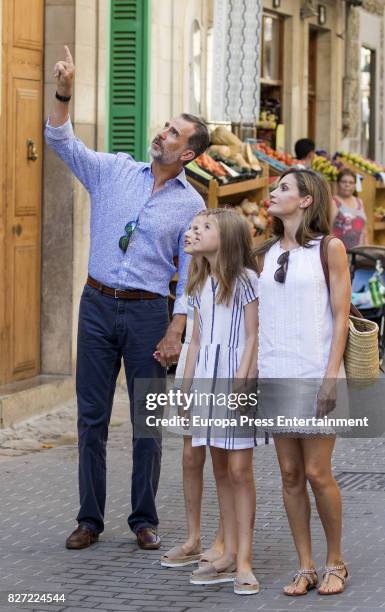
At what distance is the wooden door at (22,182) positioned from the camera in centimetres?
1056

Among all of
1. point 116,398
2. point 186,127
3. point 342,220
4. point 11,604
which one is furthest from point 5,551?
point 342,220

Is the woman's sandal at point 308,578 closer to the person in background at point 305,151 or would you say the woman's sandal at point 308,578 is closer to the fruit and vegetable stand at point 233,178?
the fruit and vegetable stand at point 233,178

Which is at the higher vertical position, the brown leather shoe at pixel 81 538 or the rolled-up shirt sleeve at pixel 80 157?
the rolled-up shirt sleeve at pixel 80 157

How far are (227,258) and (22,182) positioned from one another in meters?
4.77

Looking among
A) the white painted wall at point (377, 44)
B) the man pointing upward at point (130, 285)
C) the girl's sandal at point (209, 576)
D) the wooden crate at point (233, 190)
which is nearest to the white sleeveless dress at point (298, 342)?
the girl's sandal at point (209, 576)

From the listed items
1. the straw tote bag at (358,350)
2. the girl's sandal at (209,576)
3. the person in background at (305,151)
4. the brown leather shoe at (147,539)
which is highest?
the person in background at (305,151)

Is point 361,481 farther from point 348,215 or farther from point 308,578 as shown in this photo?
point 348,215

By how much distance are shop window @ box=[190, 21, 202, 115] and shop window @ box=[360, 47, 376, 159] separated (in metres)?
8.89

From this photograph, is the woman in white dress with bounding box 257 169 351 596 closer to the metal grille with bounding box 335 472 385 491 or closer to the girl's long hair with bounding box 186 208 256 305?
the girl's long hair with bounding box 186 208 256 305

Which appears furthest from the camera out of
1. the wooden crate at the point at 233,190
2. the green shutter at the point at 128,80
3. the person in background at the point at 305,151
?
the person in background at the point at 305,151

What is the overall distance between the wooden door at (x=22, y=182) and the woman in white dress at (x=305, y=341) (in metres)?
4.74

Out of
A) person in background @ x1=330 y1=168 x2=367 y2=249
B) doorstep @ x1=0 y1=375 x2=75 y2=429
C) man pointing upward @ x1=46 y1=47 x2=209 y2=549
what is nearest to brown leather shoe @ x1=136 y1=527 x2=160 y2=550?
man pointing upward @ x1=46 y1=47 x2=209 y2=549

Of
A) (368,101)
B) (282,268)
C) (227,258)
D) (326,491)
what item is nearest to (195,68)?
(227,258)

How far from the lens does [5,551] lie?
679 centimetres
